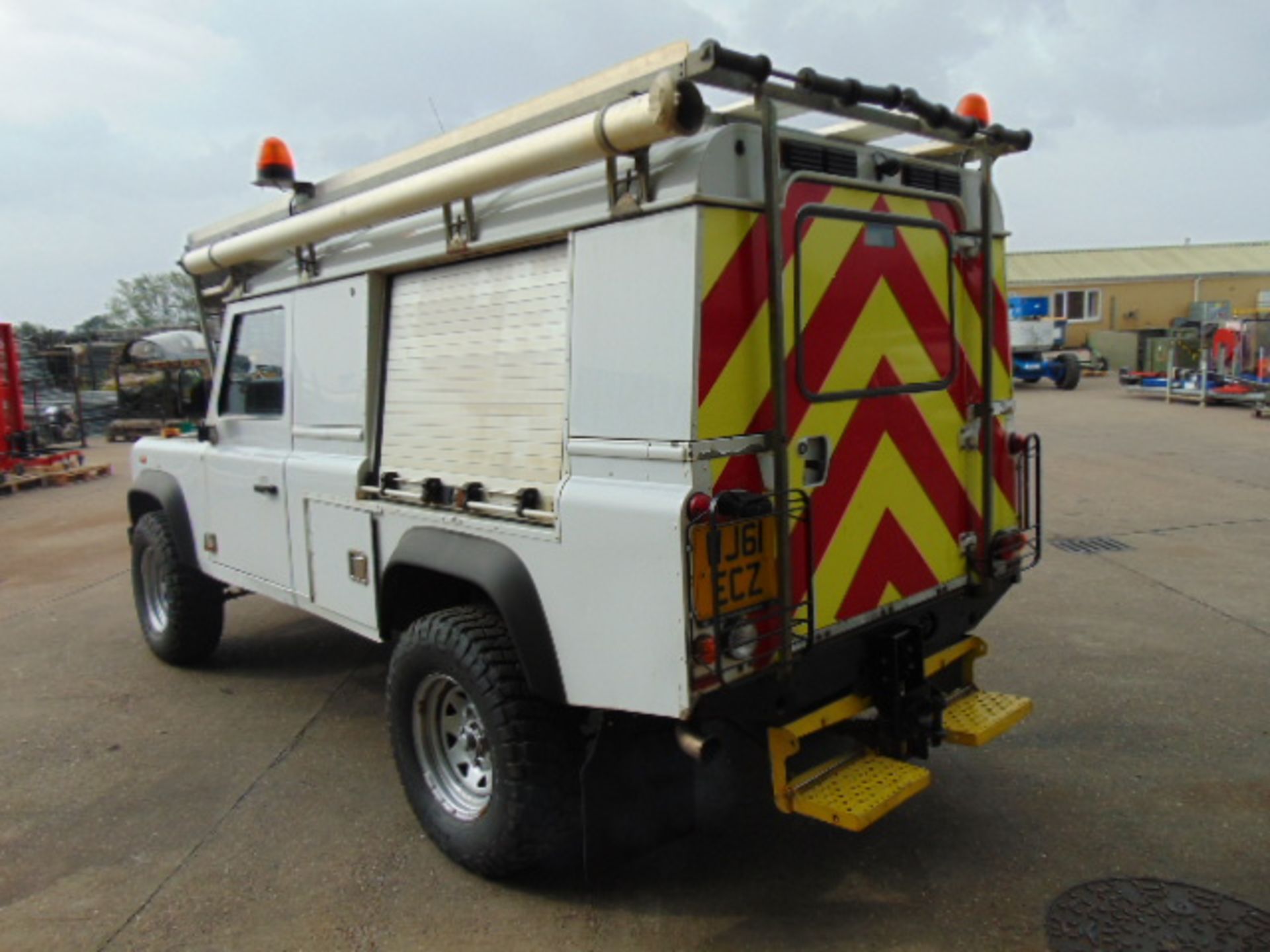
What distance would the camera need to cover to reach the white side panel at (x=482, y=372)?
3.11 m

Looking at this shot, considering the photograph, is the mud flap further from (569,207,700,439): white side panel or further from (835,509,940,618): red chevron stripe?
(569,207,700,439): white side panel

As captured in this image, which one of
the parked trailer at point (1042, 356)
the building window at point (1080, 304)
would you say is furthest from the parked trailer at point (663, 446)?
the building window at point (1080, 304)

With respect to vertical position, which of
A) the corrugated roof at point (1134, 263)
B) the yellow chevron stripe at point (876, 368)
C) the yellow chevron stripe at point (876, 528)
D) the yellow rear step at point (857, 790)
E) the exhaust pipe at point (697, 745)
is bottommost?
the yellow rear step at point (857, 790)

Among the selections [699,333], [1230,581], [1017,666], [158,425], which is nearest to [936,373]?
[699,333]

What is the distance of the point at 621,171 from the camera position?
2.79 metres

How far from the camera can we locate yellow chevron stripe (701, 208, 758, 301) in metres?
2.58

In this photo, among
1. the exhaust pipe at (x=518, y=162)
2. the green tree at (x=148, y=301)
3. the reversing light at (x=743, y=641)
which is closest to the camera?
the exhaust pipe at (x=518, y=162)

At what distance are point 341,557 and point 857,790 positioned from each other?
2.29 metres

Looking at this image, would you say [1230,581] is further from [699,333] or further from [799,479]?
[699,333]

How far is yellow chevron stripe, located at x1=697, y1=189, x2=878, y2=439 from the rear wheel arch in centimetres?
84

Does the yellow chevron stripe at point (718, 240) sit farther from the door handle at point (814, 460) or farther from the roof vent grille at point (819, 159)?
the door handle at point (814, 460)

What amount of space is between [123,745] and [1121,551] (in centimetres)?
712

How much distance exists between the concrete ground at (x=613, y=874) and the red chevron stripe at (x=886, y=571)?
2.95 ft

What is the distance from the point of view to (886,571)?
3238 millimetres
